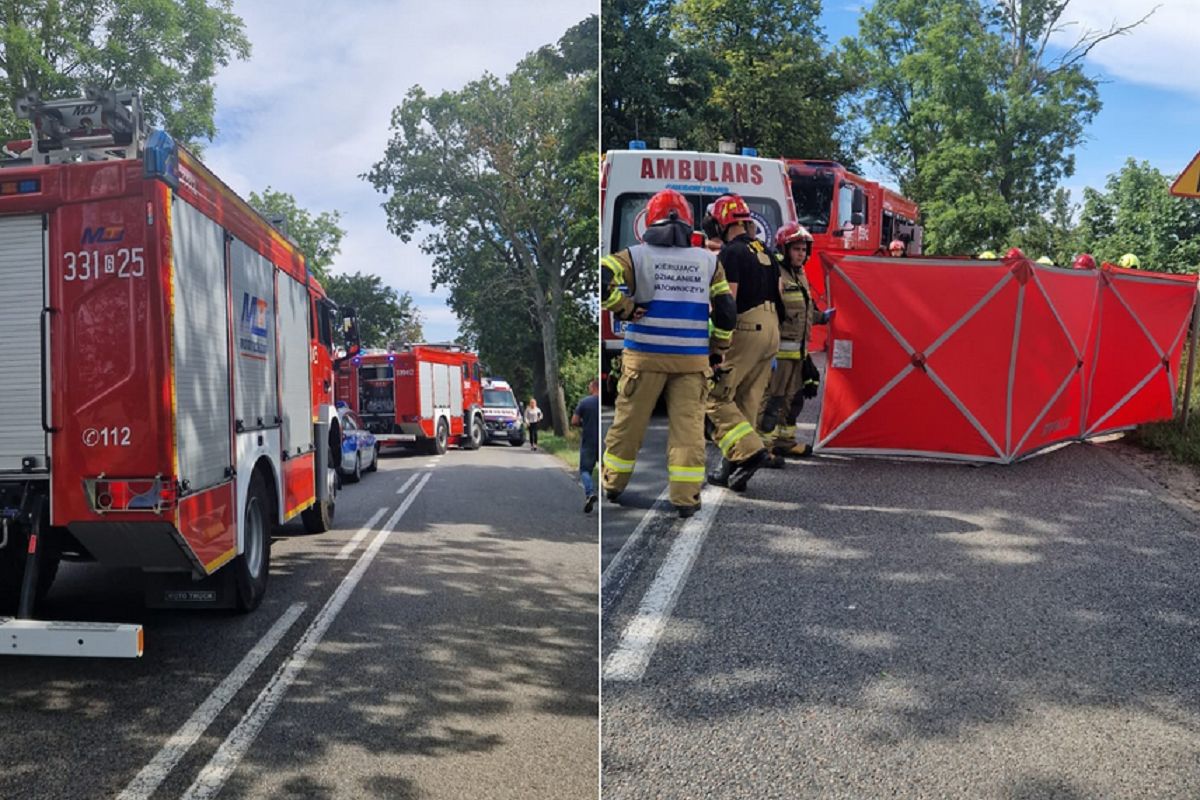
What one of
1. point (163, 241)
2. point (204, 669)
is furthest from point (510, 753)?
point (163, 241)

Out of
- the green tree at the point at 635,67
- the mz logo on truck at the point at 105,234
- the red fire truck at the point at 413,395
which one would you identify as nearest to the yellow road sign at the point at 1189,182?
the green tree at the point at 635,67

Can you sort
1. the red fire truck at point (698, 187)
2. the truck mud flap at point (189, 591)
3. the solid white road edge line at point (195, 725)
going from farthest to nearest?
the red fire truck at point (698, 187) → the truck mud flap at point (189, 591) → the solid white road edge line at point (195, 725)

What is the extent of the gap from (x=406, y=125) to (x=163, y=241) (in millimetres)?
840

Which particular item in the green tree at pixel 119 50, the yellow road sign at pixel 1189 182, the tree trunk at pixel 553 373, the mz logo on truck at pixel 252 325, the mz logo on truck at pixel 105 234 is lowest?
the tree trunk at pixel 553 373

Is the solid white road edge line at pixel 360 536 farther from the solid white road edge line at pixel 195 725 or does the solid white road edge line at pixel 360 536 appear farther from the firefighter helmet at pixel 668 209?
the firefighter helmet at pixel 668 209

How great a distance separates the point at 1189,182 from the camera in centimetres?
579

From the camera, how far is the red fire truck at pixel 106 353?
2.59 meters

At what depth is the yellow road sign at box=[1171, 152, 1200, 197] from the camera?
573 centimetres

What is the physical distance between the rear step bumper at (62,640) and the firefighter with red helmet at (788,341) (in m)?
4.37

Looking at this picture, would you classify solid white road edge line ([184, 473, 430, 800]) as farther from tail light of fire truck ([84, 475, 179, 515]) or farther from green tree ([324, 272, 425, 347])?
green tree ([324, 272, 425, 347])

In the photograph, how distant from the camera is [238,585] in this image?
4.34 metres

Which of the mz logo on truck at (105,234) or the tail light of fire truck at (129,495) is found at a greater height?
the mz logo on truck at (105,234)

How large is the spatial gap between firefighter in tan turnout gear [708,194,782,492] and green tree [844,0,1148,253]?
0.82 meters

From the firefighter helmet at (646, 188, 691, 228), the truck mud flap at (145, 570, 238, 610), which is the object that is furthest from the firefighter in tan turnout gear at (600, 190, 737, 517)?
the truck mud flap at (145, 570, 238, 610)
